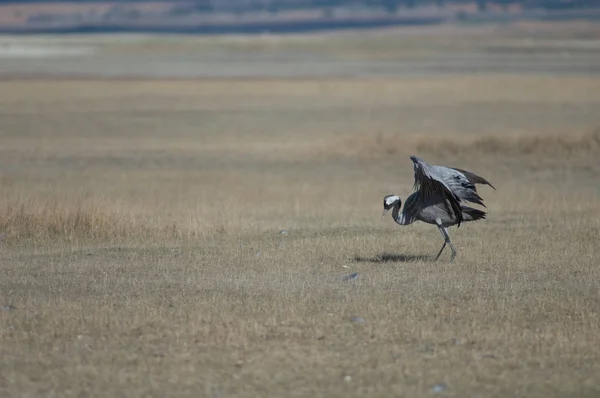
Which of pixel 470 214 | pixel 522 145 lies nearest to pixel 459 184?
pixel 470 214

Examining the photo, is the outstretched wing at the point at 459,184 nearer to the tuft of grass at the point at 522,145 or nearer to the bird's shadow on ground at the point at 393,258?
the bird's shadow on ground at the point at 393,258

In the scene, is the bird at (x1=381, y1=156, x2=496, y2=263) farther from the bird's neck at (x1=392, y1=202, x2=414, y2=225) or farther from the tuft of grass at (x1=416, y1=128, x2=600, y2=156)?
the tuft of grass at (x1=416, y1=128, x2=600, y2=156)

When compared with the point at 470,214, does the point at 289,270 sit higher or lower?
lower

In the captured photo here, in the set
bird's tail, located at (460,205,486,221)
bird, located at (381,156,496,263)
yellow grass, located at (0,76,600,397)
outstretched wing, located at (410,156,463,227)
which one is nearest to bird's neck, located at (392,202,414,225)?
bird, located at (381,156,496,263)

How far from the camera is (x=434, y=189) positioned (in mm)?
11227

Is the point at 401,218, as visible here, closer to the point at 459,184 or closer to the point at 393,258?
the point at 459,184

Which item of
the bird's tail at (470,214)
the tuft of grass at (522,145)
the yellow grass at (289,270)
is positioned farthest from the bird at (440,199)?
the tuft of grass at (522,145)

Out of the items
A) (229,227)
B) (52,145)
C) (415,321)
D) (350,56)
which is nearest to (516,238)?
(229,227)

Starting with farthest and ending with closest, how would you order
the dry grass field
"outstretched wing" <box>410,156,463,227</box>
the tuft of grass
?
the tuft of grass → "outstretched wing" <box>410,156,463,227</box> → the dry grass field

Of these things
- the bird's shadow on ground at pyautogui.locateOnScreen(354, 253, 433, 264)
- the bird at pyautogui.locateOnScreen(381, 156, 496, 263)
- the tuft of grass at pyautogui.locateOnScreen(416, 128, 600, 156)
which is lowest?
the tuft of grass at pyautogui.locateOnScreen(416, 128, 600, 156)

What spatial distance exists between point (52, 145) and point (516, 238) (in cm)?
1657

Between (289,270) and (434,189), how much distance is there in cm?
158

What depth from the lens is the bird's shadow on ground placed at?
1204 centimetres

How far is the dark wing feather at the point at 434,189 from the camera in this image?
1090 cm
